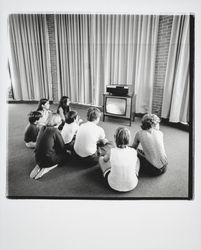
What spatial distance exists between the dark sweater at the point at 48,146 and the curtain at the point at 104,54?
0.28 meters

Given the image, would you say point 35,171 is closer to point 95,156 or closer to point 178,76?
point 95,156

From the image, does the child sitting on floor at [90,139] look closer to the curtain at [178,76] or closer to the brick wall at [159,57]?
the brick wall at [159,57]

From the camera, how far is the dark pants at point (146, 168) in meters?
1.28

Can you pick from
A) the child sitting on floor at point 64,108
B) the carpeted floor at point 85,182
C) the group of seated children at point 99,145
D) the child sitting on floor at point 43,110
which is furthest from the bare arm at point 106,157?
the child sitting on floor at point 43,110

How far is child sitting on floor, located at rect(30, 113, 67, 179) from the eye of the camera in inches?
50.7

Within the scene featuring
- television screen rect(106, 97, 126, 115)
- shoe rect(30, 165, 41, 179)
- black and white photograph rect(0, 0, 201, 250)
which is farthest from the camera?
television screen rect(106, 97, 126, 115)

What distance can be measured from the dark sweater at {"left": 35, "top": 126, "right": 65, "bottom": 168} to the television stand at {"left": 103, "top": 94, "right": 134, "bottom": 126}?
1.24 ft

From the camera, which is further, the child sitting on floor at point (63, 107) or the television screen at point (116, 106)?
the television screen at point (116, 106)

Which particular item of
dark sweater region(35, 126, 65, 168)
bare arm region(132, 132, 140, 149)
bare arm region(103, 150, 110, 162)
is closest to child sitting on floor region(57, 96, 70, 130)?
dark sweater region(35, 126, 65, 168)

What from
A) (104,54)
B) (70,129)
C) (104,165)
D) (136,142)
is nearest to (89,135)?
(70,129)

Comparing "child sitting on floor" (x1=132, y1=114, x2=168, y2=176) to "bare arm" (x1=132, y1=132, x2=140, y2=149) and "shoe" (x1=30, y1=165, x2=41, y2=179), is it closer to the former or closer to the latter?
"bare arm" (x1=132, y1=132, x2=140, y2=149)

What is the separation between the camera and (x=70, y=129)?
1379 millimetres
